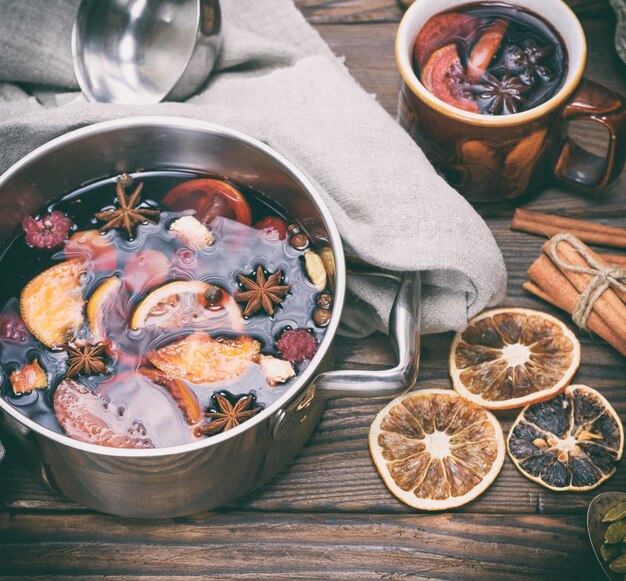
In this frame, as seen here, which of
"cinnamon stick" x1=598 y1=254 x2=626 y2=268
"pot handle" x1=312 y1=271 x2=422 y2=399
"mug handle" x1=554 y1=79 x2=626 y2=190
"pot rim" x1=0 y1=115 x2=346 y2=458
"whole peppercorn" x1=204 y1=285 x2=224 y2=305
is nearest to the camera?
"pot rim" x1=0 y1=115 x2=346 y2=458

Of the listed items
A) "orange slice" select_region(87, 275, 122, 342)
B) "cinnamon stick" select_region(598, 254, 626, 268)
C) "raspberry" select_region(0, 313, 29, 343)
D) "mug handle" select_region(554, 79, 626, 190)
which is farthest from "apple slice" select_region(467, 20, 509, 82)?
"raspberry" select_region(0, 313, 29, 343)

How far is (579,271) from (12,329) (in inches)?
36.5

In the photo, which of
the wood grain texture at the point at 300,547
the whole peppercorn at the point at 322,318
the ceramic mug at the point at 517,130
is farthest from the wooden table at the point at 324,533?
the ceramic mug at the point at 517,130

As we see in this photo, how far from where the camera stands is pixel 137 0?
1506 mm

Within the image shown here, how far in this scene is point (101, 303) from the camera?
123 cm

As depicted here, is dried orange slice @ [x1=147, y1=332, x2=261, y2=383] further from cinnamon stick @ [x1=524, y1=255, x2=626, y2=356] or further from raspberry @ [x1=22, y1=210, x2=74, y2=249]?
cinnamon stick @ [x1=524, y1=255, x2=626, y2=356]

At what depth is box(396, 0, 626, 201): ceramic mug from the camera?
132 centimetres

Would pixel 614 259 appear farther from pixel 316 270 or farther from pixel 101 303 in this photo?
pixel 101 303

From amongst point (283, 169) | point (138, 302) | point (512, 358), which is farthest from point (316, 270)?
point (512, 358)

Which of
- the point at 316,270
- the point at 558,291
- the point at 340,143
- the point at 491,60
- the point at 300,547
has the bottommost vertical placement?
the point at 300,547

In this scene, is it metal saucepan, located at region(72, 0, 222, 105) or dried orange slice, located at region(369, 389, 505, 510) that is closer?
dried orange slice, located at region(369, 389, 505, 510)

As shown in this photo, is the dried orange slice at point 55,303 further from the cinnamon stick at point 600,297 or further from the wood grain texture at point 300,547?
the cinnamon stick at point 600,297

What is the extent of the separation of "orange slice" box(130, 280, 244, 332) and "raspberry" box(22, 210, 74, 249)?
0.18 meters

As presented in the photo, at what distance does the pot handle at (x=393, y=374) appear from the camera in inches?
44.4
